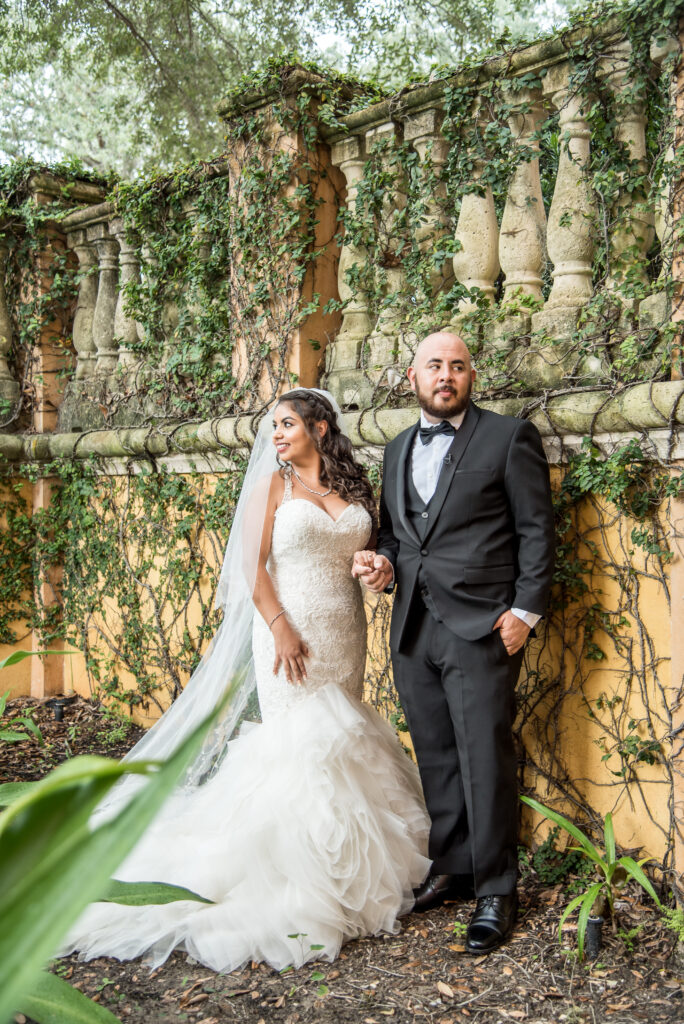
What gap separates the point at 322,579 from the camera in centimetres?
356

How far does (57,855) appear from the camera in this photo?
870 mm

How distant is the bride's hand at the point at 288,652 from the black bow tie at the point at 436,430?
2.98 ft

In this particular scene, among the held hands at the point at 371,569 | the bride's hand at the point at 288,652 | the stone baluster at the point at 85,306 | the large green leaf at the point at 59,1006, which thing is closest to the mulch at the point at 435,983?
the bride's hand at the point at 288,652

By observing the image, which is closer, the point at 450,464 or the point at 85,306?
the point at 450,464

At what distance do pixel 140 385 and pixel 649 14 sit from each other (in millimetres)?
3564

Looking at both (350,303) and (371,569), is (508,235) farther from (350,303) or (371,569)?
(371,569)

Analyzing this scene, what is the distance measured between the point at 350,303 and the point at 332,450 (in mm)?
1142

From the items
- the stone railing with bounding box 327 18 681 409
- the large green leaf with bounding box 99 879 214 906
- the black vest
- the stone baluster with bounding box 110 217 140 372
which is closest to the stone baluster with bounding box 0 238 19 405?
the stone baluster with bounding box 110 217 140 372

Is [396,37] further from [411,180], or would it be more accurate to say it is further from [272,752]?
[272,752]

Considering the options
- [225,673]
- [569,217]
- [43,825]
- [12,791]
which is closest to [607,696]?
[225,673]

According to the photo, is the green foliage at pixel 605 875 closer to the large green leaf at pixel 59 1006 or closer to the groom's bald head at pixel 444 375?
the groom's bald head at pixel 444 375

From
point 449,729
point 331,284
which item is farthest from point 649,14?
point 449,729

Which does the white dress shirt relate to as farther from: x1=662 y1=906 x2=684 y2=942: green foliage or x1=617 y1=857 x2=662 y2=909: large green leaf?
x1=662 y1=906 x2=684 y2=942: green foliage

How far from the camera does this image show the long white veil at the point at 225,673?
370 cm
